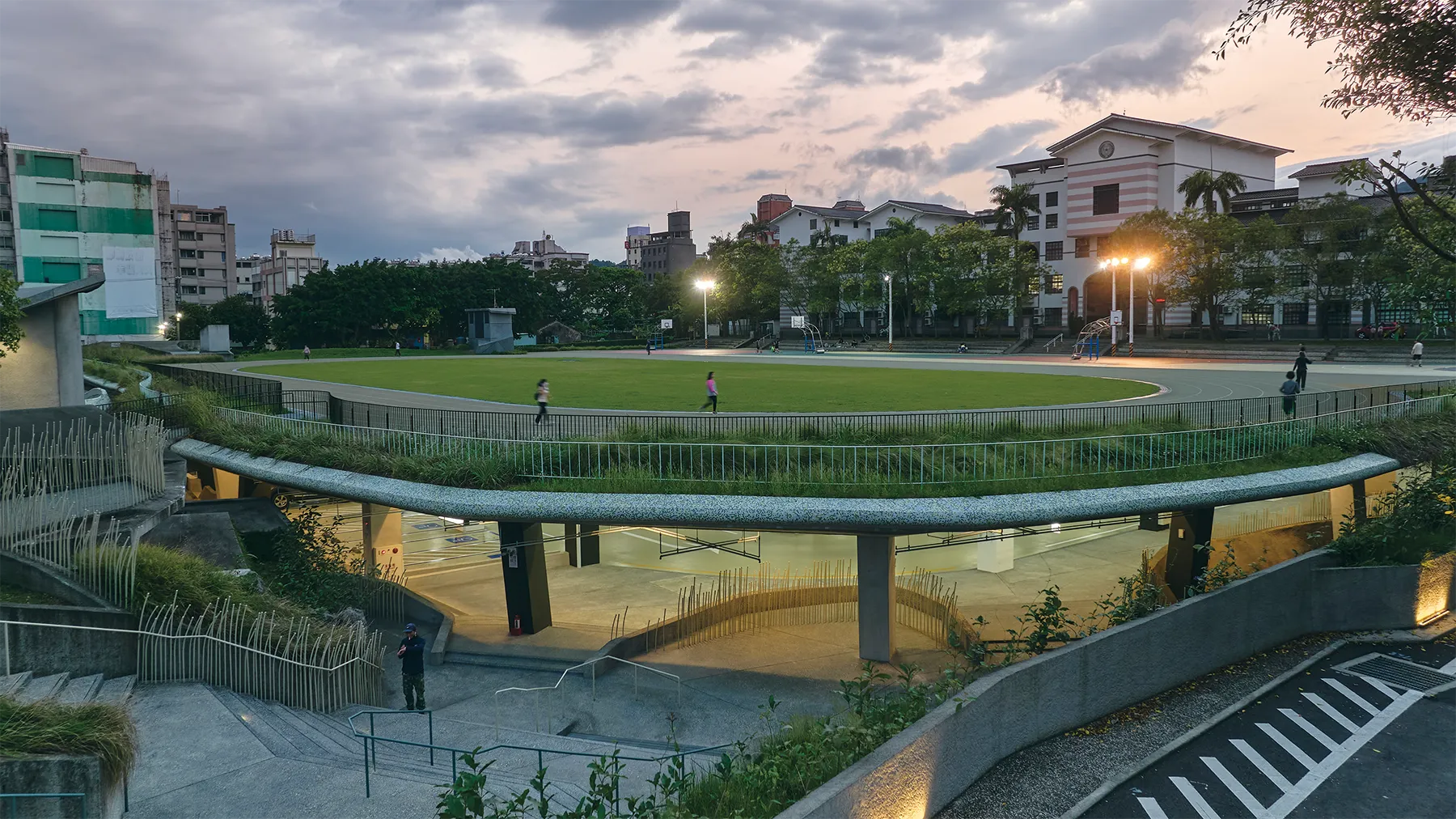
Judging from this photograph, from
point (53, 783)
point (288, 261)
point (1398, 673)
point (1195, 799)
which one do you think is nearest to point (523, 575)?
point (53, 783)

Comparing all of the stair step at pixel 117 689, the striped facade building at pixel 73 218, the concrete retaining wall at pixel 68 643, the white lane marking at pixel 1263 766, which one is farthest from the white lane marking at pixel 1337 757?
the striped facade building at pixel 73 218

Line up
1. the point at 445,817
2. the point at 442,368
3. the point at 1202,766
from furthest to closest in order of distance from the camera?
1. the point at 442,368
2. the point at 1202,766
3. the point at 445,817

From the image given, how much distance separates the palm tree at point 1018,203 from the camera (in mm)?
85125

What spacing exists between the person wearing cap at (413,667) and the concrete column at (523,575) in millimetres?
6021

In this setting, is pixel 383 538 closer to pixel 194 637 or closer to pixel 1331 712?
pixel 194 637

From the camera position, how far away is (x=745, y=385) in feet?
133

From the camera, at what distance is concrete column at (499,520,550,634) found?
22.9 m

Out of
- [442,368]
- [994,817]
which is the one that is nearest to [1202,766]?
[994,817]

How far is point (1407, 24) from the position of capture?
65.4ft

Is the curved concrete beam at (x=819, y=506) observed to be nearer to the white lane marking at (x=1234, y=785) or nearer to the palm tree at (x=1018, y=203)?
the white lane marking at (x=1234, y=785)

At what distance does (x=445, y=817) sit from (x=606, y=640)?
1408cm

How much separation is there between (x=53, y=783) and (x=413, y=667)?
760 cm

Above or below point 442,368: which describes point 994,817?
below

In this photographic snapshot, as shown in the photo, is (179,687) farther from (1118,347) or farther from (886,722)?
(1118,347)
